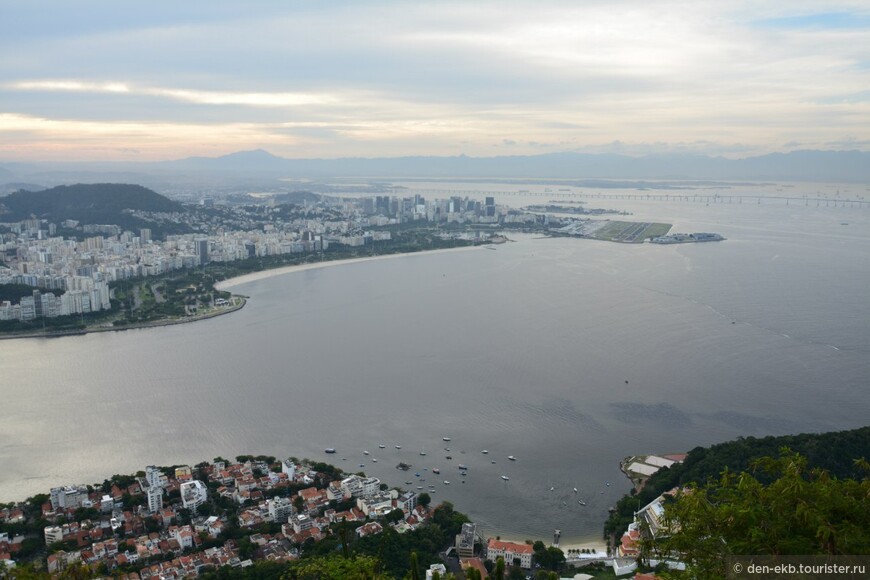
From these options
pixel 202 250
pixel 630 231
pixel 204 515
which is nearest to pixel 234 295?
pixel 202 250

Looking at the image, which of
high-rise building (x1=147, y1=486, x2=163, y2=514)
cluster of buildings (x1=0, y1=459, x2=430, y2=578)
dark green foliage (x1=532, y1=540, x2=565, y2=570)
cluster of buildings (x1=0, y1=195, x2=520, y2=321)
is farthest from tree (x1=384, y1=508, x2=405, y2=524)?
cluster of buildings (x1=0, y1=195, x2=520, y2=321)

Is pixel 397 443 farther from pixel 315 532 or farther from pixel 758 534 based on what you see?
pixel 758 534

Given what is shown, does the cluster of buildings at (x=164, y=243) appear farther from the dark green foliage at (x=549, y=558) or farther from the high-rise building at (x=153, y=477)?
the dark green foliage at (x=549, y=558)

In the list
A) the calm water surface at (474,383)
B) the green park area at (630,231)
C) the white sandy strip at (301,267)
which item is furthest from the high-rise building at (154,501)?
the green park area at (630,231)

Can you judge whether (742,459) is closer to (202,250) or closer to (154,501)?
(154,501)

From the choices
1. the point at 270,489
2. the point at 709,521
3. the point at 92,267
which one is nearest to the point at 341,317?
the point at 270,489

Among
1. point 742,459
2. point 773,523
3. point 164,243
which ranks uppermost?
point 773,523
